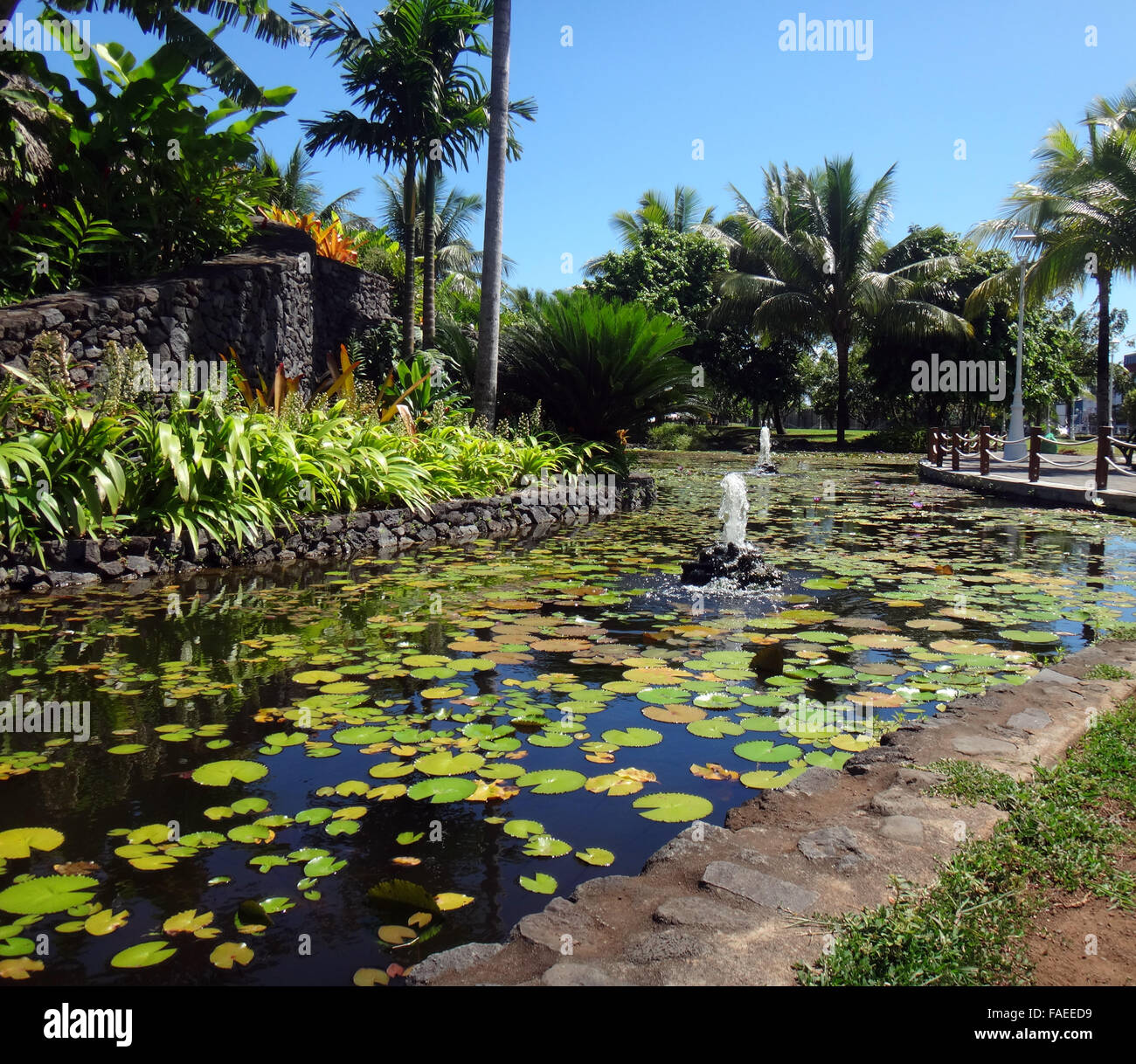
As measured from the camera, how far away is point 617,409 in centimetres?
1316

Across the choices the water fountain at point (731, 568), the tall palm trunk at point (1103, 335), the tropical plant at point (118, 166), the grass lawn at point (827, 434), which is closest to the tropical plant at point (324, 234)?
the tropical plant at point (118, 166)

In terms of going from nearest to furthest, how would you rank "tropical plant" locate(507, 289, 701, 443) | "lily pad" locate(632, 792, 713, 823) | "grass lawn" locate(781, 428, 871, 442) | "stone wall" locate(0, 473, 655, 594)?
"lily pad" locate(632, 792, 713, 823), "stone wall" locate(0, 473, 655, 594), "tropical plant" locate(507, 289, 701, 443), "grass lawn" locate(781, 428, 871, 442)

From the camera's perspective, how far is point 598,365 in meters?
Answer: 12.6

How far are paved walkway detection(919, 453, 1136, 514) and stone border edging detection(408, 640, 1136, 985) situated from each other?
9.71 meters

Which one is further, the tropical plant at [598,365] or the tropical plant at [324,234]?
the tropical plant at [324,234]

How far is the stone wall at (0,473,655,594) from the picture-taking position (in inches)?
226

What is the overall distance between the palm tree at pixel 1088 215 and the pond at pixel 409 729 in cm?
1514

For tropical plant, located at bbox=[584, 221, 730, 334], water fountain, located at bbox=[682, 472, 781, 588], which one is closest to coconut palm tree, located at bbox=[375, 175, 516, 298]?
tropical plant, located at bbox=[584, 221, 730, 334]

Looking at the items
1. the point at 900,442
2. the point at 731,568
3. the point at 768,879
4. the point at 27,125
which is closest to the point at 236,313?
the point at 27,125

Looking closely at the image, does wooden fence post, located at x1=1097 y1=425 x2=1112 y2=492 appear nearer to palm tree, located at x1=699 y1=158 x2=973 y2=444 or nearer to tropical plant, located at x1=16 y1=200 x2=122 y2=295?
tropical plant, located at x1=16 y1=200 x2=122 y2=295

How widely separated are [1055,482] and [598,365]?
7598 millimetres

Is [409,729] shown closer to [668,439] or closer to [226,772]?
[226,772]

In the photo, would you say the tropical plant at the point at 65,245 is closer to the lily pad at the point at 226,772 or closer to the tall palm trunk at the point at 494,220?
the tall palm trunk at the point at 494,220

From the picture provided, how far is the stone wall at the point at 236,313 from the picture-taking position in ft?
27.7
